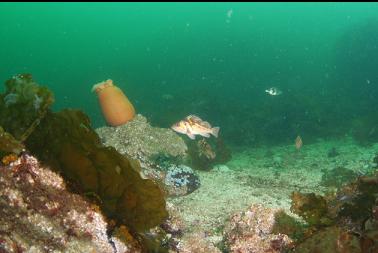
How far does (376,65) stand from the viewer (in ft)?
93.1

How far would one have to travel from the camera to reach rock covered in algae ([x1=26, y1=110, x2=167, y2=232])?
3.45m

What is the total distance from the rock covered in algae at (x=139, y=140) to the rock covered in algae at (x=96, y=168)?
463 centimetres

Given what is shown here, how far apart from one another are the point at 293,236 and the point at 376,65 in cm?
2751

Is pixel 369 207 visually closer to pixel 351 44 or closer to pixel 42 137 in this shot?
pixel 42 137

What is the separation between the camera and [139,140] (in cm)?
899

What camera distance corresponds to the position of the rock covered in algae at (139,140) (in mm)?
8656

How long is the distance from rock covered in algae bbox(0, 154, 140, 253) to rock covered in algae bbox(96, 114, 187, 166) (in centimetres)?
495

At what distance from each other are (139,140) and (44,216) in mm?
6059

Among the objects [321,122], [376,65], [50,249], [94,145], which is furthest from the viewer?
[376,65]

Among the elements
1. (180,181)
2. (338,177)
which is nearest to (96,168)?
(180,181)

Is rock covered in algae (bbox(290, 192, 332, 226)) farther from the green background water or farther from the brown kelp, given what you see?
the green background water

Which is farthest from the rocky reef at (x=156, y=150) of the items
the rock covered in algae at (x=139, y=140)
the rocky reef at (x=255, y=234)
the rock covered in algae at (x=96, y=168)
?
the rock covered in algae at (x=96, y=168)

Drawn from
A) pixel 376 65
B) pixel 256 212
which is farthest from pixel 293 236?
pixel 376 65

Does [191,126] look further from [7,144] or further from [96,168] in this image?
Answer: [7,144]
